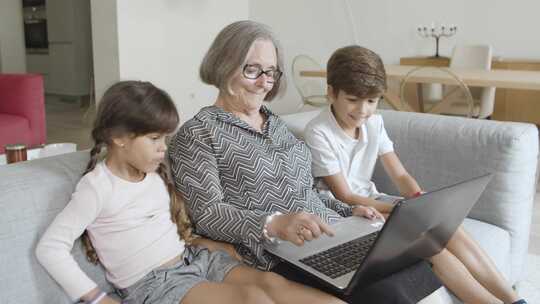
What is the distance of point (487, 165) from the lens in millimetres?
1762

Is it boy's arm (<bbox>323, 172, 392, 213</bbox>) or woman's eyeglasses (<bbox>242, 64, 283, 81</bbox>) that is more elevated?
woman's eyeglasses (<bbox>242, 64, 283, 81</bbox>)

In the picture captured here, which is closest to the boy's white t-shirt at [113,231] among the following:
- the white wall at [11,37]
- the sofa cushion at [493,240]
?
the sofa cushion at [493,240]

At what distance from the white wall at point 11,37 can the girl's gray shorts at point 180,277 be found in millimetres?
5509

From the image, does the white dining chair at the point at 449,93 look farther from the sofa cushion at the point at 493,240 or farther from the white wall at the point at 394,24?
the sofa cushion at the point at 493,240

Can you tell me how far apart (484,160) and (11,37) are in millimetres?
5612

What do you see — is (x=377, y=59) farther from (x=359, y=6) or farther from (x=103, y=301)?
(x=359, y=6)

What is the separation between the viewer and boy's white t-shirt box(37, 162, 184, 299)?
42.8 inches

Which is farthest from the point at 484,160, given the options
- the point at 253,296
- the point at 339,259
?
the point at 253,296

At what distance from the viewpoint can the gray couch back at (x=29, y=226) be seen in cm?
109

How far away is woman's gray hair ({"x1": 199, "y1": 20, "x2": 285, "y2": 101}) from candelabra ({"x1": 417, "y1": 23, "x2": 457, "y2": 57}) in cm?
428

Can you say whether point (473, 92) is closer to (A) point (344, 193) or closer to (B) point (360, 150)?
(B) point (360, 150)

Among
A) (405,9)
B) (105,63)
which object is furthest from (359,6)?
(105,63)

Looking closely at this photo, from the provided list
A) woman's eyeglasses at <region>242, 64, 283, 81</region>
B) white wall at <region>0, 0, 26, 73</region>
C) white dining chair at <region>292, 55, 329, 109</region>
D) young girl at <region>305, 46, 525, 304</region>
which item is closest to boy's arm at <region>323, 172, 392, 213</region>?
young girl at <region>305, 46, 525, 304</region>

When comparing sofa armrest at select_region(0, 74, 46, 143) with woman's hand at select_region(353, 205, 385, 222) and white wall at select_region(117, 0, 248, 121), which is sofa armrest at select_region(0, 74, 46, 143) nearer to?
white wall at select_region(117, 0, 248, 121)
